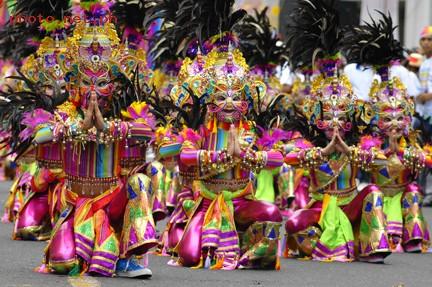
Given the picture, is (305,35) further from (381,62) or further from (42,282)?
(42,282)

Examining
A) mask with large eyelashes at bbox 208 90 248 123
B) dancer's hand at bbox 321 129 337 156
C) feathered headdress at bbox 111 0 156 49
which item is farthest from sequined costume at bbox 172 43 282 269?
feathered headdress at bbox 111 0 156 49

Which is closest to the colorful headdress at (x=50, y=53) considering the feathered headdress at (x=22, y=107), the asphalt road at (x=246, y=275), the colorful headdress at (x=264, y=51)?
A: the asphalt road at (x=246, y=275)

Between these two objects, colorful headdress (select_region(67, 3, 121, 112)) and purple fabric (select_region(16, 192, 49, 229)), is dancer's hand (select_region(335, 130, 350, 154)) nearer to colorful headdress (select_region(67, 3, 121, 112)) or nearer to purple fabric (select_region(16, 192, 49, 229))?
colorful headdress (select_region(67, 3, 121, 112))

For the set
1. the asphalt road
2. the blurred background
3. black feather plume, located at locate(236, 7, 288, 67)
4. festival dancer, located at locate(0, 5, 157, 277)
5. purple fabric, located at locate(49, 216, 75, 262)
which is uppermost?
the blurred background

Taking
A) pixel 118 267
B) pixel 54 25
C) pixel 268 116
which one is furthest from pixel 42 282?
pixel 54 25

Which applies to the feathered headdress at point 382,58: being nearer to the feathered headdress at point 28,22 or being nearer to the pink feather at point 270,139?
the pink feather at point 270,139

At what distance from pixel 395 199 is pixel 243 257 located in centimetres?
249

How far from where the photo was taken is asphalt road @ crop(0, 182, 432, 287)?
9.40 m

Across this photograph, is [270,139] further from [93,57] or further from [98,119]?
[98,119]

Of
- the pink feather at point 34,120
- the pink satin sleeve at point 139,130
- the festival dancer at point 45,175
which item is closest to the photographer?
the pink satin sleeve at point 139,130

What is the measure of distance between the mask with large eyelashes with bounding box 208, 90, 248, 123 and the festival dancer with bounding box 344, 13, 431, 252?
1.93 metres

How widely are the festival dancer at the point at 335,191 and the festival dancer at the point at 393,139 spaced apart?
529 mm

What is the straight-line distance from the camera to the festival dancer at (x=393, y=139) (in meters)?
12.4

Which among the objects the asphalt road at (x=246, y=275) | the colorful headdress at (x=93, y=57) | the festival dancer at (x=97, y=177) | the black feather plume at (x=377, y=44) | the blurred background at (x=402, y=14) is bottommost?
the asphalt road at (x=246, y=275)
